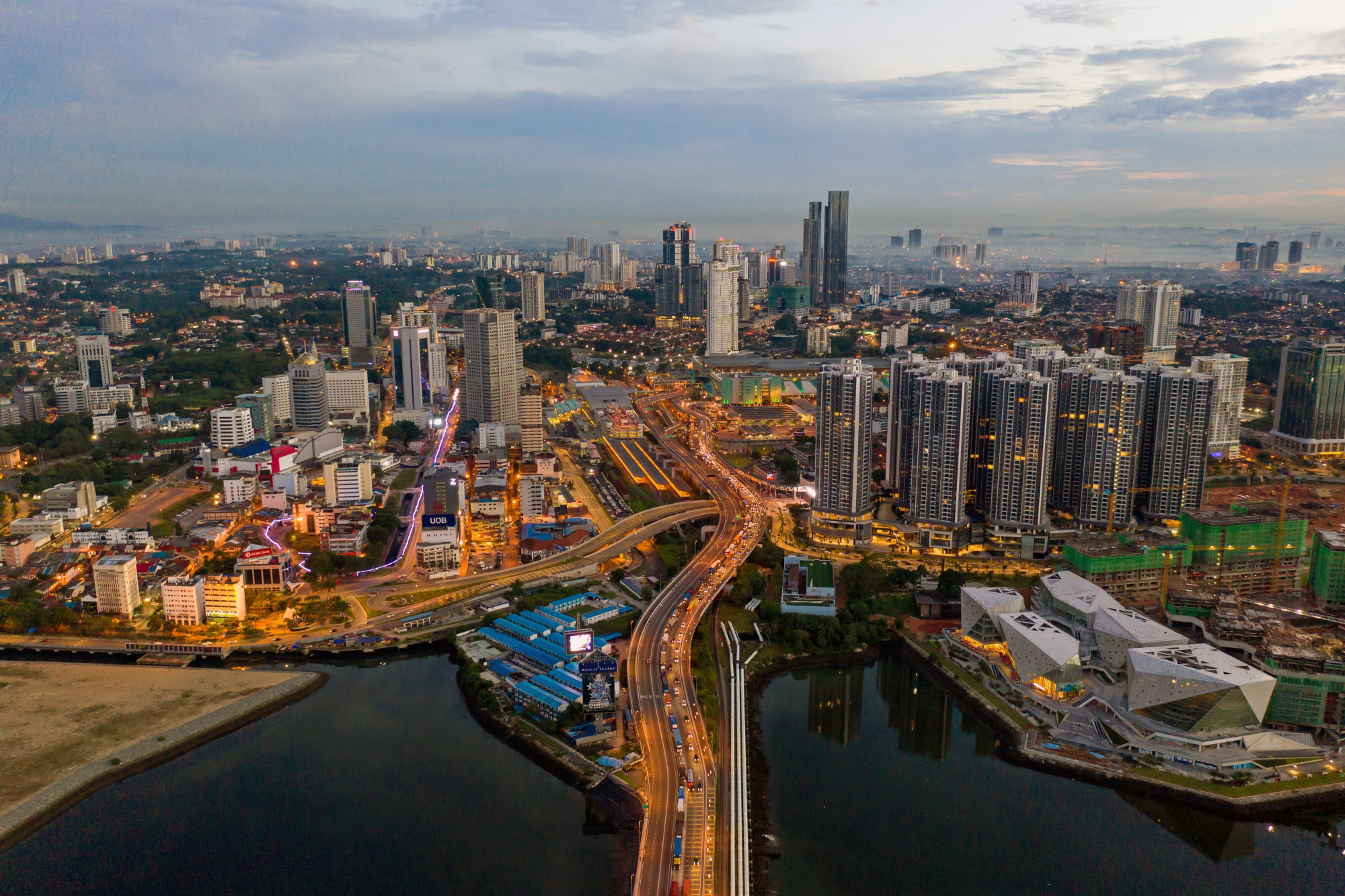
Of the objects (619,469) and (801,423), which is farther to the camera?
(801,423)

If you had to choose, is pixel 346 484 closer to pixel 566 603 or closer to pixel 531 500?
pixel 531 500

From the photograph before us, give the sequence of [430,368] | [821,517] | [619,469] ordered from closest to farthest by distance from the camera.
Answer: [821,517] → [619,469] → [430,368]

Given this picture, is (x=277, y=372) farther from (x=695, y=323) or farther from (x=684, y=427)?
(x=695, y=323)

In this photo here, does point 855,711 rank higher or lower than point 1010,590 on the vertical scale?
lower

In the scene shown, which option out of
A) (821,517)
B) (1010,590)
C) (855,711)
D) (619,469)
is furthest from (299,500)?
(1010,590)

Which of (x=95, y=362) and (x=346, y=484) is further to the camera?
(x=95, y=362)

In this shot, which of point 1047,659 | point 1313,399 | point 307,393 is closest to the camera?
point 1047,659

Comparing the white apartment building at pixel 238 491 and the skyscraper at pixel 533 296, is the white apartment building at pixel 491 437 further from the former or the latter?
the skyscraper at pixel 533 296

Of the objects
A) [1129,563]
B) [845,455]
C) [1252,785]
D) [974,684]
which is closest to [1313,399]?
[1129,563]

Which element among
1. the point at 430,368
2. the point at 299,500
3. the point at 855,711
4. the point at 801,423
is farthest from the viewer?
the point at 430,368
